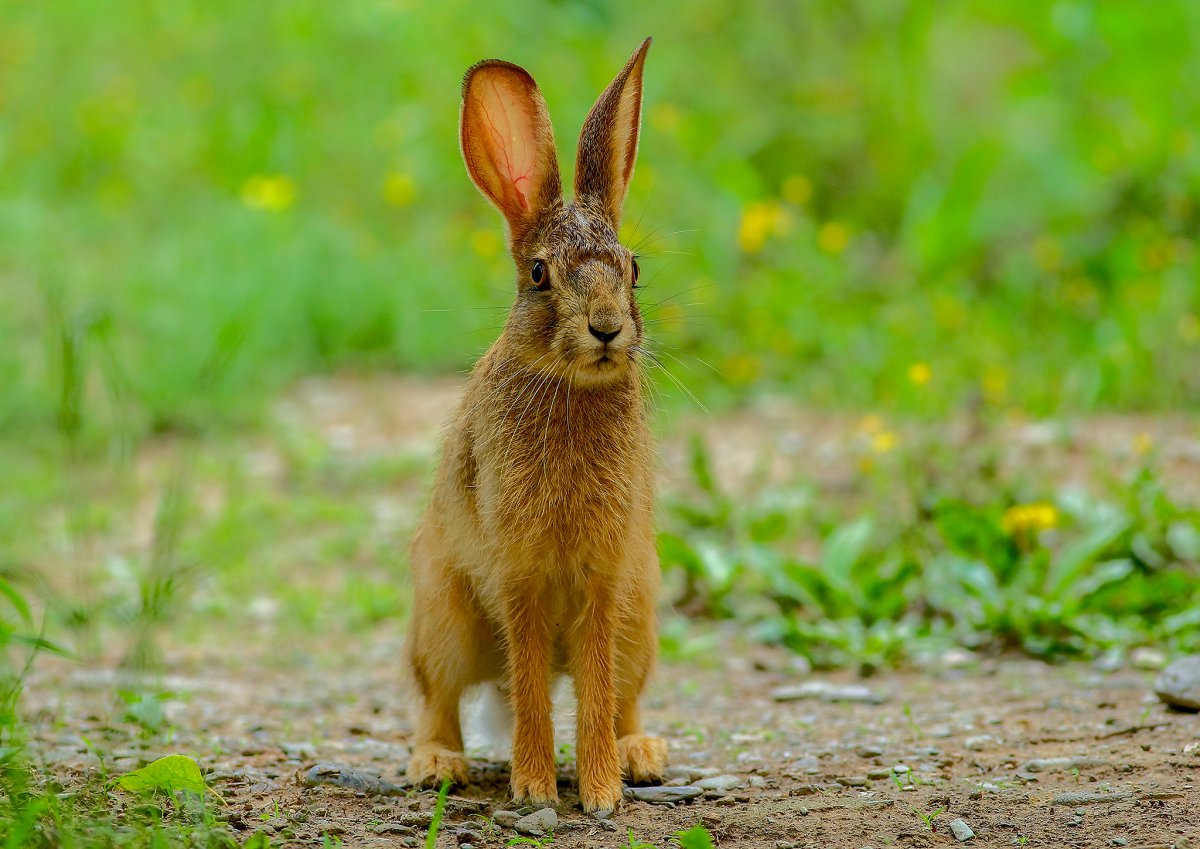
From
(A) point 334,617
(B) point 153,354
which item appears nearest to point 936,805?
(A) point 334,617

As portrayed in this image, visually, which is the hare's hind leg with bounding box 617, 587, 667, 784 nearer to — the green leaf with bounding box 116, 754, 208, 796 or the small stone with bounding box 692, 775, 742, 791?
the small stone with bounding box 692, 775, 742, 791

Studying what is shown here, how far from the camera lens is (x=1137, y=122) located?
31.4 ft

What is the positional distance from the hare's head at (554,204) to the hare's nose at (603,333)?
Answer: 0.04 metres

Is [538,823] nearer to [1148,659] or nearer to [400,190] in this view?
[1148,659]

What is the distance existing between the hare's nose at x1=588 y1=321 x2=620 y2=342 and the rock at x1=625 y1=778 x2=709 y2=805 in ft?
4.15

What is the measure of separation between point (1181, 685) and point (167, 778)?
300 centimetres

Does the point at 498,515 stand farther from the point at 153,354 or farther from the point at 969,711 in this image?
the point at 153,354

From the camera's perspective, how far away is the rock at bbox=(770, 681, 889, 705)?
5.07 meters

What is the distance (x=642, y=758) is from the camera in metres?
4.08

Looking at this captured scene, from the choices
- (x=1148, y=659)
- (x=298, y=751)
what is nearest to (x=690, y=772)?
(x=298, y=751)

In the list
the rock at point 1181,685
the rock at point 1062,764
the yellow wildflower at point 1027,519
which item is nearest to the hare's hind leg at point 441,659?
the rock at point 1062,764

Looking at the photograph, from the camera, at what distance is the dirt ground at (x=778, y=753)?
11.4 feet

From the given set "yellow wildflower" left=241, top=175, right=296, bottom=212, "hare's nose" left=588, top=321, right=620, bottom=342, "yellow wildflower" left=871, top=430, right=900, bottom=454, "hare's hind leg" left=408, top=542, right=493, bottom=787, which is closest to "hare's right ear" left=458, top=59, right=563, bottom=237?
"hare's nose" left=588, top=321, right=620, bottom=342

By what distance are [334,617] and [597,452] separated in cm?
305
